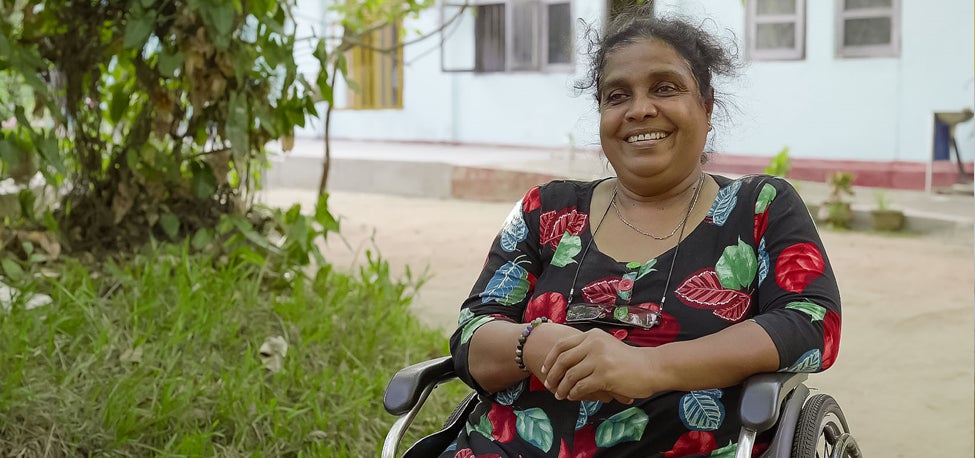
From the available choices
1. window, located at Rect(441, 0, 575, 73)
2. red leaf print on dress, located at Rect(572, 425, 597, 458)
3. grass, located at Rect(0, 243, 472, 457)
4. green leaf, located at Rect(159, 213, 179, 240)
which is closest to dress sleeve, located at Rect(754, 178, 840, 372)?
red leaf print on dress, located at Rect(572, 425, 597, 458)

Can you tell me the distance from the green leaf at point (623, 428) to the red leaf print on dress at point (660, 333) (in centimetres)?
11

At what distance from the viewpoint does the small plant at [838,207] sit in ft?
27.6

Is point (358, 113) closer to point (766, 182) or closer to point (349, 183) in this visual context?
point (349, 183)

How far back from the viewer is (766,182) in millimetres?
1904

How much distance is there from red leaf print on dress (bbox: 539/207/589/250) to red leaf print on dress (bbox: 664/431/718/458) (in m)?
0.44

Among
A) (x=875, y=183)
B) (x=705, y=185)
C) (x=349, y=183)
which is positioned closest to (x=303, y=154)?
(x=349, y=183)

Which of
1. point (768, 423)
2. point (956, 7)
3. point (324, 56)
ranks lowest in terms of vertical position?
point (768, 423)

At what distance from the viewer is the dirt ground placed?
12.4 ft

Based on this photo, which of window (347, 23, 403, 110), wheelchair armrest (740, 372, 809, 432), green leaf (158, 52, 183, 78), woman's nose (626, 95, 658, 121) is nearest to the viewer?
wheelchair armrest (740, 372, 809, 432)

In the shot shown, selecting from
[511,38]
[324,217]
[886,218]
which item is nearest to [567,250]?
[324,217]

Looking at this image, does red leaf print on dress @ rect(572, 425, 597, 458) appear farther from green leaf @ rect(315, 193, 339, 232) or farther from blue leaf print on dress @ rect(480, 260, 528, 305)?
green leaf @ rect(315, 193, 339, 232)

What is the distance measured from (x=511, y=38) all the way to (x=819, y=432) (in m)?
11.6

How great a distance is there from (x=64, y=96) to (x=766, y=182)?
317 cm

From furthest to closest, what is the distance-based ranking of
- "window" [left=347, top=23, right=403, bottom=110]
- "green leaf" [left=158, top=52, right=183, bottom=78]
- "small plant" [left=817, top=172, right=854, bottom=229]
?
"window" [left=347, top=23, right=403, bottom=110] < "small plant" [left=817, top=172, right=854, bottom=229] < "green leaf" [left=158, top=52, right=183, bottom=78]
